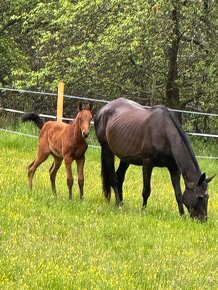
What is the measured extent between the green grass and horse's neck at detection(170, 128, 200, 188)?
63 cm

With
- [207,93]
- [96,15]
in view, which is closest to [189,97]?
[207,93]

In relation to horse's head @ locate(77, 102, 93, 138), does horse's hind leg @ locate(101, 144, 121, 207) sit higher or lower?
lower

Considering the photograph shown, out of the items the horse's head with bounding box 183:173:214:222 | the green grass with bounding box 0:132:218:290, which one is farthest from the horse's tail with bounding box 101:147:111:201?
the horse's head with bounding box 183:173:214:222

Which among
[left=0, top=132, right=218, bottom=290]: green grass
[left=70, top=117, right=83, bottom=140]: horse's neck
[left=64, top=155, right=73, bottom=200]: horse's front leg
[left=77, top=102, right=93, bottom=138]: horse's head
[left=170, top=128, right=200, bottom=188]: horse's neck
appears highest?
[left=77, top=102, right=93, bottom=138]: horse's head

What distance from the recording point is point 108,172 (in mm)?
10961

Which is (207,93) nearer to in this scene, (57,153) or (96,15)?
(96,15)

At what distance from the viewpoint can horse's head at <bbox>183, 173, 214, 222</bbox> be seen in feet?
30.4

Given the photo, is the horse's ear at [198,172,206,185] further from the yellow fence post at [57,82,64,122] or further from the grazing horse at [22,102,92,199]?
the yellow fence post at [57,82,64,122]

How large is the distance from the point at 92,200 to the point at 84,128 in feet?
4.27

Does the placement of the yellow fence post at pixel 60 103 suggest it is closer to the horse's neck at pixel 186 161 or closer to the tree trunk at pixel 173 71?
the tree trunk at pixel 173 71

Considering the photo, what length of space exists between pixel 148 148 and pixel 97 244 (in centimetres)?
294

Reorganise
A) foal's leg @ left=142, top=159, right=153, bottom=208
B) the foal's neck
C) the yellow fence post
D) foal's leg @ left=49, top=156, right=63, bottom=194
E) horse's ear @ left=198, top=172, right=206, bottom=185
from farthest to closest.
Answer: the yellow fence post < foal's leg @ left=49, top=156, right=63, bottom=194 < the foal's neck < foal's leg @ left=142, top=159, right=153, bottom=208 < horse's ear @ left=198, top=172, right=206, bottom=185

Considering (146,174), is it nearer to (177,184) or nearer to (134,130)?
(177,184)

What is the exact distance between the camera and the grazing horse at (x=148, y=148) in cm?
942
